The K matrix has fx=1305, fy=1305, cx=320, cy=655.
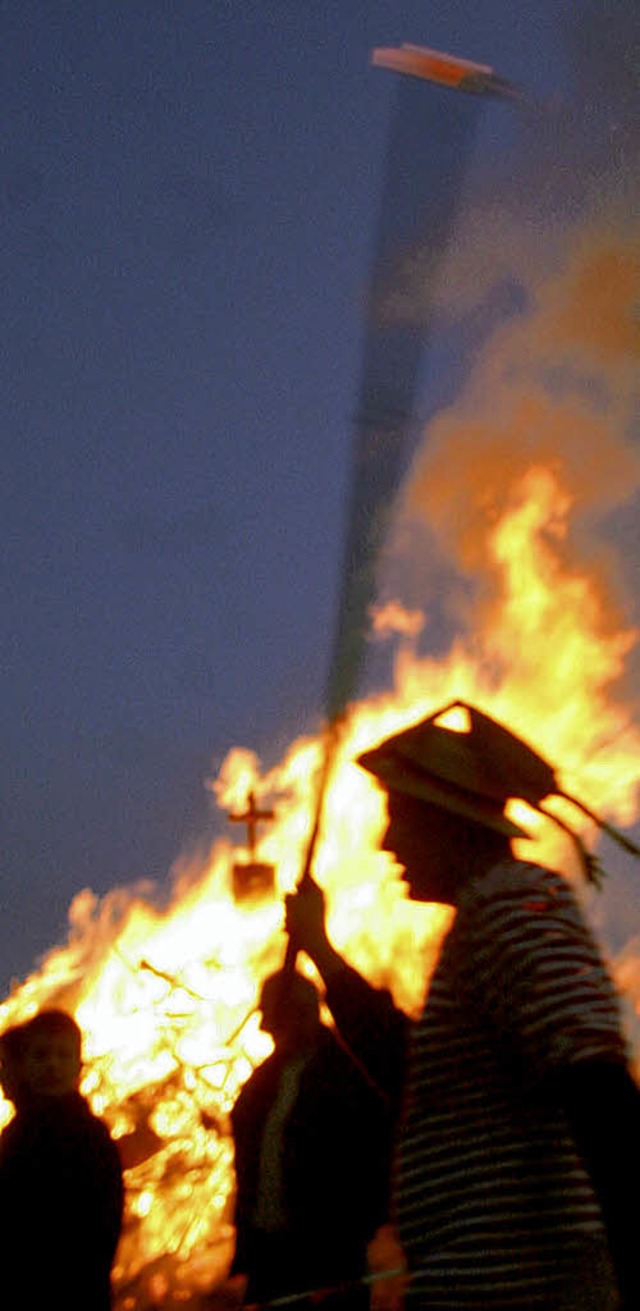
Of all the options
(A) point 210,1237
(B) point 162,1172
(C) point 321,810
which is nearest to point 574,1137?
(C) point 321,810

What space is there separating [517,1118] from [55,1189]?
181cm

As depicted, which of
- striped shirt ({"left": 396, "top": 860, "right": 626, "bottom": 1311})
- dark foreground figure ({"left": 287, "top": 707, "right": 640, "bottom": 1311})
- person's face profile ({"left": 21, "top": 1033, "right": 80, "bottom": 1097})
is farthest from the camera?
person's face profile ({"left": 21, "top": 1033, "right": 80, "bottom": 1097})

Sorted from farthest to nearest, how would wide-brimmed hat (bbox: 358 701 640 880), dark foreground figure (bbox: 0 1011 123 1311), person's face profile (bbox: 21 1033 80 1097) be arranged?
1. person's face profile (bbox: 21 1033 80 1097)
2. dark foreground figure (bbox: 0 1011 123 1311)
3. wide-brimmed hat (bbox: 358 701 640 880)

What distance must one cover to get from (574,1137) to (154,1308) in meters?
6.99

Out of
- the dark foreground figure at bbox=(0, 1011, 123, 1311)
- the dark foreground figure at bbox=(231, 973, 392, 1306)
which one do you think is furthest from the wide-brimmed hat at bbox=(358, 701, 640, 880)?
the dark foreground figure at bbox=(0, 1011, 123, 1311)

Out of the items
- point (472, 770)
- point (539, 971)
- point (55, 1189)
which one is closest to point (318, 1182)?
point (55, 1189)

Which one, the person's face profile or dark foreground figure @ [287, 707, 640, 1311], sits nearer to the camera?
dark foreground figure @ [287, 707, 640, 1311]

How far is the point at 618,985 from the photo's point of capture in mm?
2107

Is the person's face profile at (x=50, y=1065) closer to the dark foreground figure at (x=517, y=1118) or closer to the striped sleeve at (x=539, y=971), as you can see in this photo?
the dark foreground figure at (x=517, y=1118)

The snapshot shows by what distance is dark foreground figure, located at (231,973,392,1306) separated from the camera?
11.6 feet

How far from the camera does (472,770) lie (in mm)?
2602

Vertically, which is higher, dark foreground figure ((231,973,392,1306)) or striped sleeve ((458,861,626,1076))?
dark foreground figure ((231,973,392,1306))

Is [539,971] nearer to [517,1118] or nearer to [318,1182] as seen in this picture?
[517,1118]

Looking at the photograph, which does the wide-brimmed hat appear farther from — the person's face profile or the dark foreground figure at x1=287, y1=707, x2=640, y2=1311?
the person's face profile
